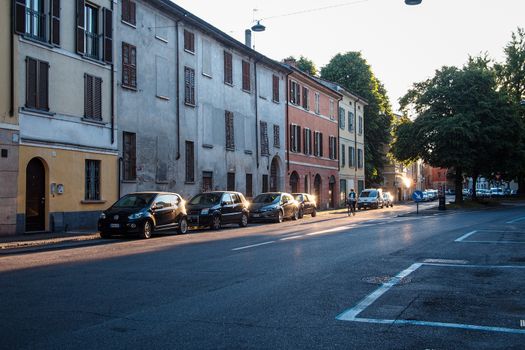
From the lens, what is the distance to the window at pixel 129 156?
2531 cm

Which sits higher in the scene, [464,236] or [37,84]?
[37,84]

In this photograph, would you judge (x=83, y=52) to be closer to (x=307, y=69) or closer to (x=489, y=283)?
(x=489, y=283)

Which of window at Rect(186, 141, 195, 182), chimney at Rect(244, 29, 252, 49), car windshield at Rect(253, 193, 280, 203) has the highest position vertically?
chimney at Rect(244, 29, 252, 49)

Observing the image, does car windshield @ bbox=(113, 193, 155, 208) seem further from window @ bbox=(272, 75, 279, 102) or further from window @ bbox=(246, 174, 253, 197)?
window @ bbox=(272, 75, 279, 102)

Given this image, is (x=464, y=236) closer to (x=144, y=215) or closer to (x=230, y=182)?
(x=144, y=215)

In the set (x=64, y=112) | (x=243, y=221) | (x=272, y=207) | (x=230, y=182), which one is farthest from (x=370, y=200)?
(x=64, y=112)

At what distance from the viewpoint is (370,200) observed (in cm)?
5059

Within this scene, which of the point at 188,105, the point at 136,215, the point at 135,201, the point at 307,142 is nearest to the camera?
the point at 136,215

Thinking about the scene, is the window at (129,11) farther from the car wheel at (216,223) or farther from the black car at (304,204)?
the black car at (304,204)

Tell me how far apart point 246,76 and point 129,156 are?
1320 centimetres

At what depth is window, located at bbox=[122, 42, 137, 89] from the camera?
25.4 meters

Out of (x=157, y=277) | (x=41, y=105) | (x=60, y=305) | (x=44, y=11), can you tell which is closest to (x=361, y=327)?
(x=60, y=305)

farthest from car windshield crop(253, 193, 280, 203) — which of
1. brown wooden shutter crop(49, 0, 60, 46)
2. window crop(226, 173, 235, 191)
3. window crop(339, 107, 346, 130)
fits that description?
window crop(339, 107, 346, 130)

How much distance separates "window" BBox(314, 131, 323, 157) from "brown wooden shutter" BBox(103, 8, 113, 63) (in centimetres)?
2598
